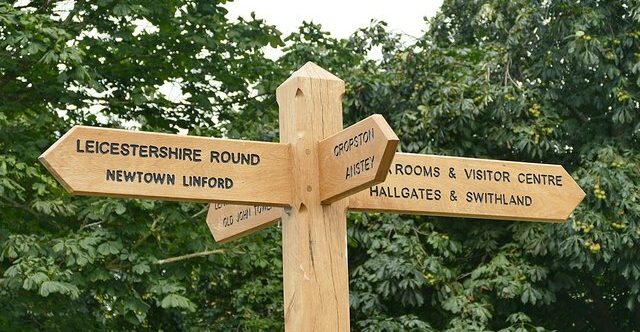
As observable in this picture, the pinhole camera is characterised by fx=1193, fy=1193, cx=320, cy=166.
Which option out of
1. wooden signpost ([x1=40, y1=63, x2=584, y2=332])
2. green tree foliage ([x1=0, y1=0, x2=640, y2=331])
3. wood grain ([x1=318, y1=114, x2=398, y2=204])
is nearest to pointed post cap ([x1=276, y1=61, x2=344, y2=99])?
wooden signpost ([x1=40, y1=63, x2=584, y2=332])

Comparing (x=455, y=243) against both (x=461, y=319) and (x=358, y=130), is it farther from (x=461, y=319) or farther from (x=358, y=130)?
(x=358, y=130)

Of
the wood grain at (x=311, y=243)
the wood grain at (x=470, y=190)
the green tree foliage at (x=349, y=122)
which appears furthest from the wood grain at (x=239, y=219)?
the green tree foliage at (x=349, y=122)

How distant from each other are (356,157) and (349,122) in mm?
7814

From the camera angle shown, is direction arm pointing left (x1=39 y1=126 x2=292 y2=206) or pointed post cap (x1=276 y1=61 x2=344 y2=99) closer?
direction arm pointing left (x1=39 y1=126 x2=292 y2=206)

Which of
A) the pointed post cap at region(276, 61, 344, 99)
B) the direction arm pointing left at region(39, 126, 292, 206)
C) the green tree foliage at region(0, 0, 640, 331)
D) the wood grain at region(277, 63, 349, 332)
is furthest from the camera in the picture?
the green tree foliage at region(0, 0, 640, 331)

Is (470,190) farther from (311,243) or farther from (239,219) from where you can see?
(239,219)

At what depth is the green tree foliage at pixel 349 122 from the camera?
865 cm

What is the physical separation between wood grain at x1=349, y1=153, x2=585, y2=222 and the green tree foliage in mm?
4547

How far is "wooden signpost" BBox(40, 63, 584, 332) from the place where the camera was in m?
3.34

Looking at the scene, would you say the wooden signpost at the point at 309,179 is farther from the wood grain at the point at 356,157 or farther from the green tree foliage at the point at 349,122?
the green tree foliage at the point at 349,122

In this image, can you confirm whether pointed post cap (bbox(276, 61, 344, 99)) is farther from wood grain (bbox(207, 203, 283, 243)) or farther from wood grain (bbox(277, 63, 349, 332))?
wood grain (bbox(207, 203, 283, 243))

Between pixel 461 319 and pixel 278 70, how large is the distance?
260 cm

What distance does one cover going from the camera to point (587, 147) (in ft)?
34.6

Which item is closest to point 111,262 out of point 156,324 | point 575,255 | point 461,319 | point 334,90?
point 156,324
